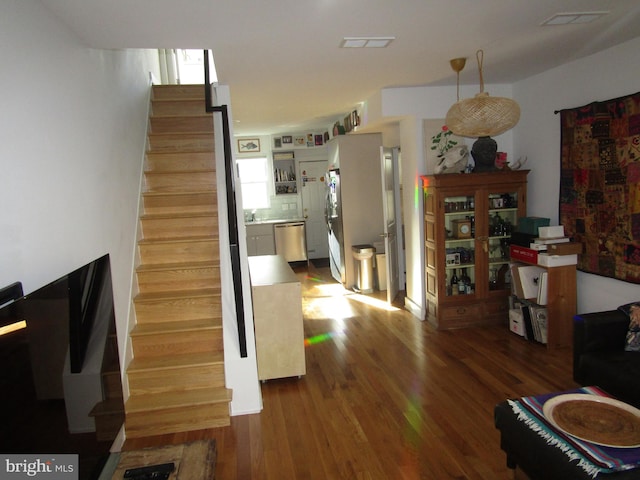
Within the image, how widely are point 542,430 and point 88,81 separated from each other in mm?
3250

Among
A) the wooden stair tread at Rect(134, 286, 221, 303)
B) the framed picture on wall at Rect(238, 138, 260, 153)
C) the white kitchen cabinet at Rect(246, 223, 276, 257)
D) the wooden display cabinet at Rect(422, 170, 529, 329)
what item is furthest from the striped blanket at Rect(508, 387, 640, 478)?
the framed picture on wall at Rect(238, 138, 260, 153)

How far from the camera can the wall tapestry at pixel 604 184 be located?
3367 mm

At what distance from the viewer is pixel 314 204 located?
885 centimetres

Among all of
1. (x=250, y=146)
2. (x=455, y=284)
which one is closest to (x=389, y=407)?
(x=455, y=284)

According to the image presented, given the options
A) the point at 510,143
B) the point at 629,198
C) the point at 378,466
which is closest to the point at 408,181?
the point at 510,143

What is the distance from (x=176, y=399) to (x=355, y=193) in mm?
4148

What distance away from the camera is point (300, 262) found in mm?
8648

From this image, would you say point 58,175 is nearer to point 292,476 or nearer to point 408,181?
point 292,476

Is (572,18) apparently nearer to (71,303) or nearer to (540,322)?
(540,322)

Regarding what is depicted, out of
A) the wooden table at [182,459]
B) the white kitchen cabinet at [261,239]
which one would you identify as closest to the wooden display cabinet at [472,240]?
the wooden table at [182,459]

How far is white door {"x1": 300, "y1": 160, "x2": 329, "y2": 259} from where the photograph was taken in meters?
8.78

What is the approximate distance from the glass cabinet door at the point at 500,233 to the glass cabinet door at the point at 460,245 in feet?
0.59

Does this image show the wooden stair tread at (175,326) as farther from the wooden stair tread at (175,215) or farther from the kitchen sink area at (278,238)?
the kitchen sink area at (278,238)

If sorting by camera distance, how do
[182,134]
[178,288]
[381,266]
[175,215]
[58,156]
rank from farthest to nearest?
[381,266] < [182,134] < [175,215] < [178,288] < [58,156]
